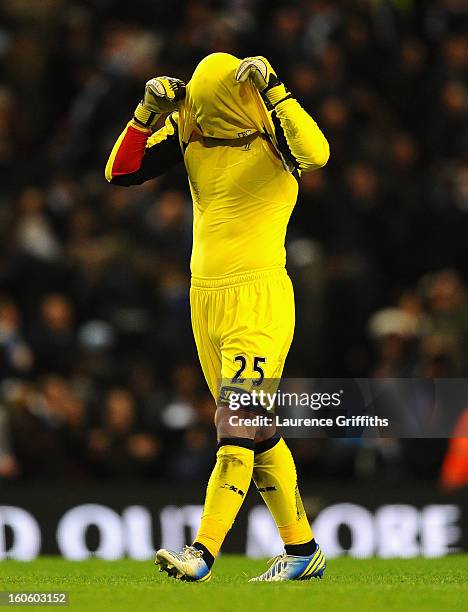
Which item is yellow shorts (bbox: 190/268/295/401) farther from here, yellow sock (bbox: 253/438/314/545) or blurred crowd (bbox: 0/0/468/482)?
blurred crowd (bbox: 0/0/468/482)

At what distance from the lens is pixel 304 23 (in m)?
14.7

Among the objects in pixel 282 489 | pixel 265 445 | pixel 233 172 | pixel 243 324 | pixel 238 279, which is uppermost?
pixel 233 172

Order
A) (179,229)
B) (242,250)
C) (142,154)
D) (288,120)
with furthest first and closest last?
(179,229)
(142,154)
(242,250)
(288,120)

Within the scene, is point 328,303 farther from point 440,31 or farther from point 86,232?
point 440,31

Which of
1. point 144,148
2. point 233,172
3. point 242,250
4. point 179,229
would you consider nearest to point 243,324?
point 242,250

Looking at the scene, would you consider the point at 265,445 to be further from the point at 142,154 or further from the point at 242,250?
the point at 142,154

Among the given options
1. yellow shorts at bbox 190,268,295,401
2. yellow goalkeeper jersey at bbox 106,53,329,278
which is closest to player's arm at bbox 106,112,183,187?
yellow goalkeeper jersey at bbox 106,53,329,278

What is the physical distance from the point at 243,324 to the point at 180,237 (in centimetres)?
601

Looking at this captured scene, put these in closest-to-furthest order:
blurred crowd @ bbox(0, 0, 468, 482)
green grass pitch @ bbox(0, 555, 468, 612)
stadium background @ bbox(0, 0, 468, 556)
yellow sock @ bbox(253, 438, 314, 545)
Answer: green grass pitch @ bbox(0, 555, 468, 612) < yellow sock @ bbox(253, 438, 314, 545) < stadium background @ bbox(0, 0, 468, 556) < blurred crowd @ bbox(0, 0, 468, 482)

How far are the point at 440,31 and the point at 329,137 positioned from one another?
8.46 feet

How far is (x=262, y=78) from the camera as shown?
697 cm

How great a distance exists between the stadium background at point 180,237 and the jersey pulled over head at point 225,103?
12.8ft

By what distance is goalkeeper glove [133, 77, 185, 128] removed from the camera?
7.32 m

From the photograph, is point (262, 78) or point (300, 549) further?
point (300, 549)
